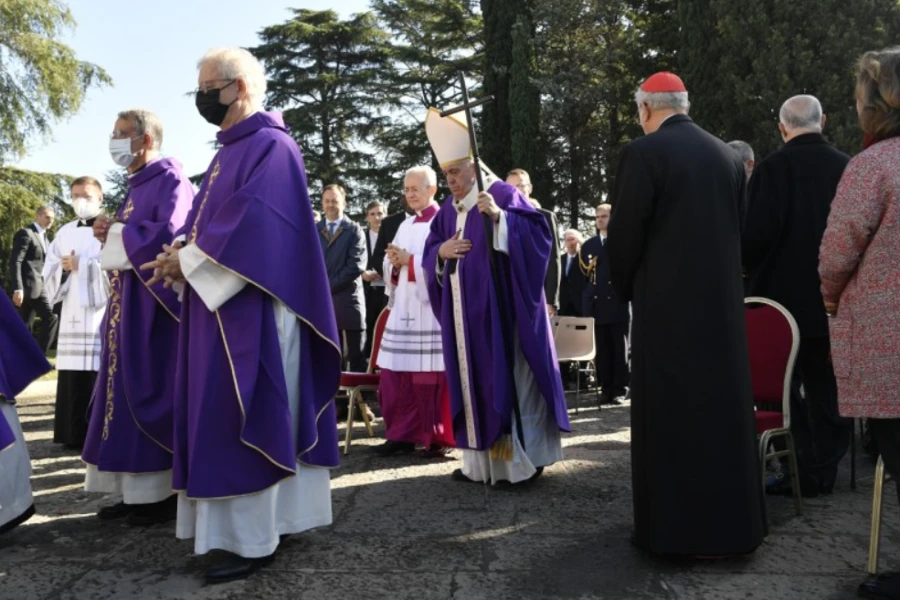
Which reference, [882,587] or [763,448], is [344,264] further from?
[882,587]

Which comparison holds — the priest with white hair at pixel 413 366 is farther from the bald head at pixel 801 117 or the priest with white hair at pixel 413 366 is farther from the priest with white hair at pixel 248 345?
the bald head at pixel 801 117

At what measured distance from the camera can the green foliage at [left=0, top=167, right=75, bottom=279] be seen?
20000mm

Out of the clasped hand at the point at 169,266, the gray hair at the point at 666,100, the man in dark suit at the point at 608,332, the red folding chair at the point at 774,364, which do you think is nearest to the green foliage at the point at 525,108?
the man in dark suit at the point at 608,332

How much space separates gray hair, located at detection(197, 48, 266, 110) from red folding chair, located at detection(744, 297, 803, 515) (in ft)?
8.71

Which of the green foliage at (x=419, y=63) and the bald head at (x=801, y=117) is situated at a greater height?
the green foliage at (x=419, y=63)

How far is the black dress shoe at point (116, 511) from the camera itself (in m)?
4.39

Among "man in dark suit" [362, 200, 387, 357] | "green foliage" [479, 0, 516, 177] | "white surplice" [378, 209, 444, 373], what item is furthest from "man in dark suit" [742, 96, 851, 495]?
"green foliage" [479, 0, 516, 177]

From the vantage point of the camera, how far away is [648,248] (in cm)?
357

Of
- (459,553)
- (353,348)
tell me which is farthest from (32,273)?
(459,553)

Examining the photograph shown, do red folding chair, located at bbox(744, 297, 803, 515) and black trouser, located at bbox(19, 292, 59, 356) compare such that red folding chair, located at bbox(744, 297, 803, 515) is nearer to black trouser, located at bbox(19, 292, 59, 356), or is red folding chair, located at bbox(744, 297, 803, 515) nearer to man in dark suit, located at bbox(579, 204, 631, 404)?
man in dark suit, located at bbox(579, 204, 631, 404)

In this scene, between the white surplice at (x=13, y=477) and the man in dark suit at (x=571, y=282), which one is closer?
the white surplice at (x=13, y=477)

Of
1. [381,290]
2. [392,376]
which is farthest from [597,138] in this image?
[392,376]

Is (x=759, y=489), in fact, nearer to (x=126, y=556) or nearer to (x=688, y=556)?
(x=688, y=556)

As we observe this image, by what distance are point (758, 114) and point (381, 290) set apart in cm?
1364
